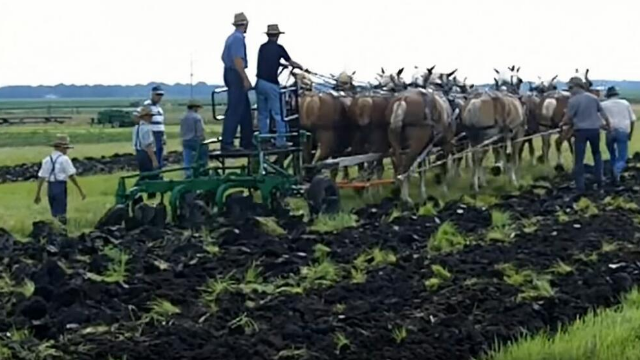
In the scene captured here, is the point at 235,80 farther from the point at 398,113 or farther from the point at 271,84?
the point at 398,113

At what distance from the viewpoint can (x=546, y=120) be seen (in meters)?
24.7

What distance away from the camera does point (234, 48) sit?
596 inches

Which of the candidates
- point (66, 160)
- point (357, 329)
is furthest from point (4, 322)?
point (66, 160)

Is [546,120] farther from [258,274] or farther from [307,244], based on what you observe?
[258,274]

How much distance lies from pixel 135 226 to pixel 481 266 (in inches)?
187

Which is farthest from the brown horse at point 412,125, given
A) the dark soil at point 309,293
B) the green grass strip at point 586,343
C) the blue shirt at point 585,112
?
the green grass strip at point 586,343

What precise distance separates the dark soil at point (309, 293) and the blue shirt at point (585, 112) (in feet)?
15.4

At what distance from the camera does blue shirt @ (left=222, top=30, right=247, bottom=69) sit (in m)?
15.2

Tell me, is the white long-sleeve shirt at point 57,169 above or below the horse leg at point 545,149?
above

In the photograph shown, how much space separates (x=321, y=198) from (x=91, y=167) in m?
14.7

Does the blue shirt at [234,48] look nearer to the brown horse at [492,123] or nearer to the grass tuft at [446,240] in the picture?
the grass tuft at [446,240]

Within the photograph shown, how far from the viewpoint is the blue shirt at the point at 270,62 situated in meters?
15.8

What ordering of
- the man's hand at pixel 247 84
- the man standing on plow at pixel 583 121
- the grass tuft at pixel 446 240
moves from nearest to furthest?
the grass tuft at pixel 446 240 < the man's hand at pixel 247 84 < the man standing on plow at pixel 583 121

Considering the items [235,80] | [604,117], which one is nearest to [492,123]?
[604,117]
